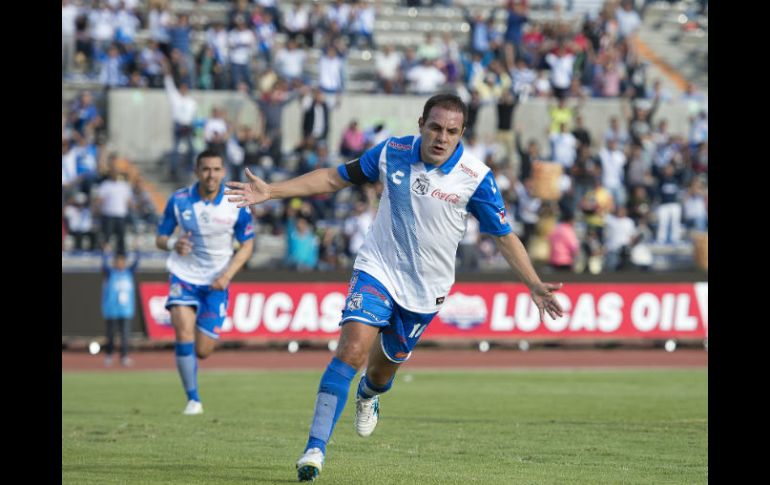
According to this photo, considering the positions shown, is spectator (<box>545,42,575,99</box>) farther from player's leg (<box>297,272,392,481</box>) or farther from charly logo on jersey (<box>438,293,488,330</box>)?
player's leg (<box>297,272,392,481</box>)

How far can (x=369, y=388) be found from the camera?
1094 centimetres

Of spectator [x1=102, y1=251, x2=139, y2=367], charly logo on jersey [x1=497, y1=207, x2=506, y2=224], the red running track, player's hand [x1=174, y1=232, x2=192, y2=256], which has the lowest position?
the red running track

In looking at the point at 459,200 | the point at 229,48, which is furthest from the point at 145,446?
the point at 229,48

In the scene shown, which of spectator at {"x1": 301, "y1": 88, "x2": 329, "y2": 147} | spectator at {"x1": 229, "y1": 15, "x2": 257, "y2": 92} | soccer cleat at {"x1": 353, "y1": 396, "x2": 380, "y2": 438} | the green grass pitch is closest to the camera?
the green grass pitch

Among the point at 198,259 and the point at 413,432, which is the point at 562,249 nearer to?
the point at 198,259

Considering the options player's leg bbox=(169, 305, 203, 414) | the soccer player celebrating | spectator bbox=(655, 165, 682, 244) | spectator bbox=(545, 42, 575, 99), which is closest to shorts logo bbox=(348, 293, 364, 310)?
the soccer player celebrating

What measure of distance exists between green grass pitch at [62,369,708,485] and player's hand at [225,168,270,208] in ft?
6.73

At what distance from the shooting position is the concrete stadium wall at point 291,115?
32.7 m

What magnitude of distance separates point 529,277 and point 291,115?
79.3ft

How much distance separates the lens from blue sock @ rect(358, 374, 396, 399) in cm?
1090
